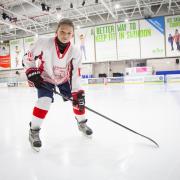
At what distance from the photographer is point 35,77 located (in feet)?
6.20

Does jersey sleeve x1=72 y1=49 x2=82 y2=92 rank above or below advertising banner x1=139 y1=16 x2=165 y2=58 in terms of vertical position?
below

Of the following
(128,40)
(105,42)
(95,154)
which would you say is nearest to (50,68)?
(95,154)

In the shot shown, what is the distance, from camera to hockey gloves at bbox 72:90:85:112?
2.10 m

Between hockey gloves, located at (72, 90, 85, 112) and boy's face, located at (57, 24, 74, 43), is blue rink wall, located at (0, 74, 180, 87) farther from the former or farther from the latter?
boy's face, located at (57, 24, 74, 43)

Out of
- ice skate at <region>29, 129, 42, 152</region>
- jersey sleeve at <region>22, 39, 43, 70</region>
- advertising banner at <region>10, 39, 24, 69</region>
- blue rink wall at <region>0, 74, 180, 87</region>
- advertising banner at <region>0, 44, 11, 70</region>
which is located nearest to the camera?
ice skate at <region>29, 129, 42, 152</region>

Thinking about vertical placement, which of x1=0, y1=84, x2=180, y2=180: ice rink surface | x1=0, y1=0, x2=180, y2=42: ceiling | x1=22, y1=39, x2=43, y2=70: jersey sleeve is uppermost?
x1=0, y1=0, x2=180, y2=42: ceiling

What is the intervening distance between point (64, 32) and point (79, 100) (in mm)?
649

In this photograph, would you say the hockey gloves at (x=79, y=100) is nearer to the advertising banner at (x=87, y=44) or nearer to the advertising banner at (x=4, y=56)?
the advertising banner at (x=87, y=44)

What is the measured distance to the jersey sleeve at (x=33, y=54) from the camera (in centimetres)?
193

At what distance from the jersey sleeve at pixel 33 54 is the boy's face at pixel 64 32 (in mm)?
194

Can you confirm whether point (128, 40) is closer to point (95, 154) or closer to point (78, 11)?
point (78, 11)

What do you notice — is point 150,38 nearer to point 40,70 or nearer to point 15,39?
point 15,39

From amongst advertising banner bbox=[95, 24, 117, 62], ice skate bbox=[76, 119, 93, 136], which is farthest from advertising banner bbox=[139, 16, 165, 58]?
ice skate bbox=[76, 119, 93, 136]

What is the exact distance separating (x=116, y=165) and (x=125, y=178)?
197 millimetres
